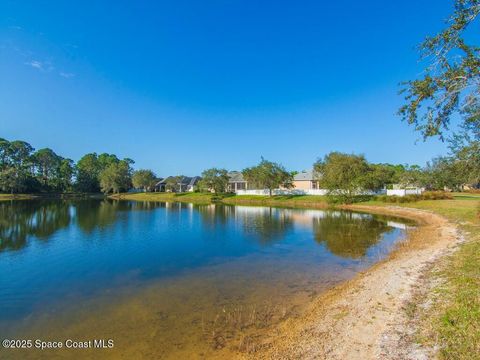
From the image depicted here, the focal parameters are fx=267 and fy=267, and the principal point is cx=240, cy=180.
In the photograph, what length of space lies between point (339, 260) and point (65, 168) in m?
107

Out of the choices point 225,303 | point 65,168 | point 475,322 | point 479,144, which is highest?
point 65,168

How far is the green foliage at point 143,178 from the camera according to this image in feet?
298

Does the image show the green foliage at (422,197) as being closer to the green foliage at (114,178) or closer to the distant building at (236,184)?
the distant building at (236,184)

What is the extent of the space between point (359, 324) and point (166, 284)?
342 inches

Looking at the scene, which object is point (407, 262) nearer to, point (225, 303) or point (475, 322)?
point (475, 322)

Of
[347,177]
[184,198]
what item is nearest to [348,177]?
[347,177]

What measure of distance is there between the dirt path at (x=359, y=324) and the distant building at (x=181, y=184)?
3435 inches

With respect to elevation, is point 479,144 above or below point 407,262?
above

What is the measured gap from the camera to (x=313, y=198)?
59375 millimetres

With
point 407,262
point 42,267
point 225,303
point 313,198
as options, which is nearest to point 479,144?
point 407,262

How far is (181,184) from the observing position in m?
99.8

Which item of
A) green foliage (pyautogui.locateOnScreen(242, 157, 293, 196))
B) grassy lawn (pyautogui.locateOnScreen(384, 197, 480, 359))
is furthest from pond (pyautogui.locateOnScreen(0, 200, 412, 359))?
green foliage (pyautogui.locateOnScreen(242, 157, 293, 196))

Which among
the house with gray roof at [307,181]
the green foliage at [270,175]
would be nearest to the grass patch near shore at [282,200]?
the green foliage at [270,175]

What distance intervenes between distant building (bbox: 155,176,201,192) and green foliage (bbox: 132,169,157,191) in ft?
18.3
